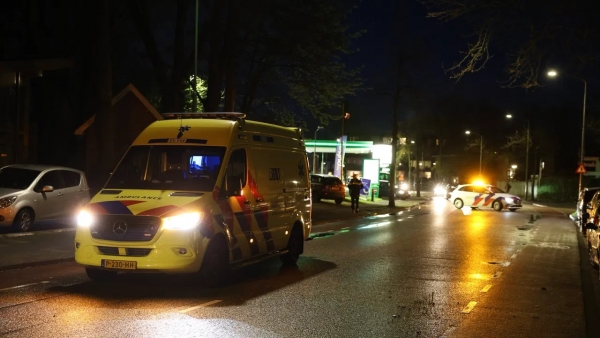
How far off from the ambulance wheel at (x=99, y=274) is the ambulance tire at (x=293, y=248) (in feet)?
12.6

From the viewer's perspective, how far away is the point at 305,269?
42.4 feet

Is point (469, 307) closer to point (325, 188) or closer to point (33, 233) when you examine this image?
point (33, 233)

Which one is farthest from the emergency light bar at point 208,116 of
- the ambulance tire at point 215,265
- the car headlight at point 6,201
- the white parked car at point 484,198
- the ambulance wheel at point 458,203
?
the ambulance wheel at point 458,203

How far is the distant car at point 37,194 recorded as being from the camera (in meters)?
16.0

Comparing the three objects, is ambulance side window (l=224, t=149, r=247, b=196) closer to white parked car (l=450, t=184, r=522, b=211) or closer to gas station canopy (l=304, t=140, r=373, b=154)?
white parked car (l=450, t=184, r=522, b=211)

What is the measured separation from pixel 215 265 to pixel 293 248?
3.41m

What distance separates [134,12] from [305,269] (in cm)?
1730

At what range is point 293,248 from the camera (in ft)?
44.7

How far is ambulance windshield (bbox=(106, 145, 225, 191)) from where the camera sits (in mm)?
10594

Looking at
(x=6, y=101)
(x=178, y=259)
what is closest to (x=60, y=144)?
(x=6, y=101)

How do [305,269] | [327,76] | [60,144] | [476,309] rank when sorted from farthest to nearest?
[60,144] → [327,76] → [305,269] → [476,309]

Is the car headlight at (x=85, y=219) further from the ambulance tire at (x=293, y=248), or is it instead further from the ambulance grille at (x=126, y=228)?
the ambulance tire at (x=293, y=248)

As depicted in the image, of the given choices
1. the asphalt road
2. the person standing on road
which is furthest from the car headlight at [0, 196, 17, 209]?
the person standing on road

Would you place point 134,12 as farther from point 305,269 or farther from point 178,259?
point 178,259
